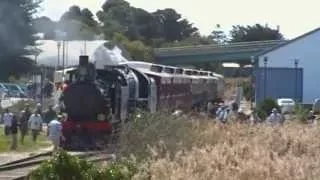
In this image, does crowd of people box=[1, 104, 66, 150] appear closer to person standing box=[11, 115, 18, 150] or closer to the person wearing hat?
person standing box=[11, 115, 18, 150]

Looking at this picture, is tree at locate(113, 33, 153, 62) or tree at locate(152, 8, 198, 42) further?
tree at locate(152, 8, 198, 42)

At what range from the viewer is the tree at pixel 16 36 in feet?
228

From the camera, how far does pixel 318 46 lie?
91.2 meters

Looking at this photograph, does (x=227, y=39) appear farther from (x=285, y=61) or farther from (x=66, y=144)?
(x=66, y=144)

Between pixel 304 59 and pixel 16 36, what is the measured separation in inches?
1217

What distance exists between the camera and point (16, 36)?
241ft

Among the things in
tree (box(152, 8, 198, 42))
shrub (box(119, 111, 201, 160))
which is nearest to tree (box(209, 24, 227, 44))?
tree (box(152, 8, 198, 42))

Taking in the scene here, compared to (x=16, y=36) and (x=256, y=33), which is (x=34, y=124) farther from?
(x=256, y=33)

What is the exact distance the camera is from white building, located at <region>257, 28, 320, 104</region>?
286 feet

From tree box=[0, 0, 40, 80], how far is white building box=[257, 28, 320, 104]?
73.7 feet

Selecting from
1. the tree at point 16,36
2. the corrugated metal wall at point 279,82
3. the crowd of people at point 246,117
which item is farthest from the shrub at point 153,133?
the corrugated metal wall at point 279,82

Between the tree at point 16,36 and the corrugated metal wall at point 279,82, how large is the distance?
1930cm

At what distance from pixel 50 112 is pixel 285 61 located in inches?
1842

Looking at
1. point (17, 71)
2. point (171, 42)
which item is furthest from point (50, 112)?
point (171, 42)
